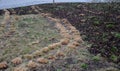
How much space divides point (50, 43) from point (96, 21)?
2869 mm

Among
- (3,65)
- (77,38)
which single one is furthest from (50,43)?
(3,65)

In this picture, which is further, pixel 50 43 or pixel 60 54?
pixel 50 43

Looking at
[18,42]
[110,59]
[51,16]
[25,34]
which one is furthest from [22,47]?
[51,16]

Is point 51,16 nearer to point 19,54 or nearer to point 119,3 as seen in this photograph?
point 119,3

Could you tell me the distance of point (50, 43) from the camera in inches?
302

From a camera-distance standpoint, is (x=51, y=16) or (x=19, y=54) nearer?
(x=19, y=54)

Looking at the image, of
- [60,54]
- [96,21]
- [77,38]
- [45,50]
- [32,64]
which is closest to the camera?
[32,64]

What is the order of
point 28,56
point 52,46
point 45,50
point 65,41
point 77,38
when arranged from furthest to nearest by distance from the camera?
1. point 77,38
2. point 65,41
3. point 52,46
4. point 45,50
5. point 28,56

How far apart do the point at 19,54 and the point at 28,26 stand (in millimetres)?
3009

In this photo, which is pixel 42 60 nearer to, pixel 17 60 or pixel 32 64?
pixel 32 64

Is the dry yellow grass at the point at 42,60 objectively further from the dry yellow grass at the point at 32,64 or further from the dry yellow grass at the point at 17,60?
the dry yellow grass at the point at 17,60

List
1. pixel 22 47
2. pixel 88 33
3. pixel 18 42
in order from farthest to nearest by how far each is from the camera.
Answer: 1. pixel 88 33
2. pixel 18 42
3. pixel 22 47

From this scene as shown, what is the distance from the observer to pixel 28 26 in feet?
31.6

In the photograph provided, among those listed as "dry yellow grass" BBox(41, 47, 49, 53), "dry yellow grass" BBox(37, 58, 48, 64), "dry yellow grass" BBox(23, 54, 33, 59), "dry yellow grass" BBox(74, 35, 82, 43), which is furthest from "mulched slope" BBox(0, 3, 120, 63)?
"dry yellow grass" BBox(23, 54, 33, 59)
